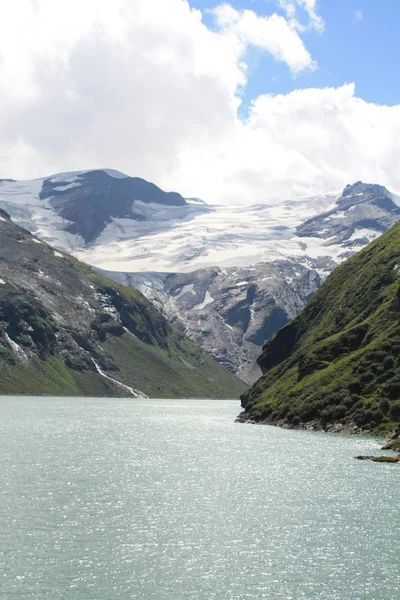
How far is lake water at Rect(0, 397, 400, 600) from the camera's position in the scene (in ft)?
159

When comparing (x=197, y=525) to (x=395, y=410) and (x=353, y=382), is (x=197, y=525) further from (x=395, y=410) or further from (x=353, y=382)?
(x=353, y=382)

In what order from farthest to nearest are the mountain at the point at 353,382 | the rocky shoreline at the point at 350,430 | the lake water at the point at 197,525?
the mountain at the point at 353,382
the rocky shoreline at the point at 350,430
the lake water at the point at 197,525

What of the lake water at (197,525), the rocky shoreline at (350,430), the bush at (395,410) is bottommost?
the lake water at (197,525)

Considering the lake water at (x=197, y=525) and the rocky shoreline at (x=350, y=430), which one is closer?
the lake water at (x=197, y=525)

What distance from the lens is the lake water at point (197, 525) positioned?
159ft

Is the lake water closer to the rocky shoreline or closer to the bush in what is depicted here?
the rocky shoreline

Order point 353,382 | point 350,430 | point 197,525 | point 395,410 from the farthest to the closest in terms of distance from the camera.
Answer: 1. point 353,382
2. point 350,430
3. point 395,410
4. point 197,525

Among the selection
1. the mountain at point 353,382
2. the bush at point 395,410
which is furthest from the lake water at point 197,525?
the mountain at point 353,382

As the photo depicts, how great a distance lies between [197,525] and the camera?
214ft

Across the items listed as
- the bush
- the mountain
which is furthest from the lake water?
the mountain

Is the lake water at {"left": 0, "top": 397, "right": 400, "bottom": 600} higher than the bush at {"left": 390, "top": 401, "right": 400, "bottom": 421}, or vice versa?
the bush at {"left": 390, "top": 401, "right": 400, "bottom": 421}

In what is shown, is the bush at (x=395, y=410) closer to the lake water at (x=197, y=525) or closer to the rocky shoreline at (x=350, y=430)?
the rocky shoreline at (x=350, y=430)

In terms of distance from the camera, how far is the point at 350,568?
53062 millimetres

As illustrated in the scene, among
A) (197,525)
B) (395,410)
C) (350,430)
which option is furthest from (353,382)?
(197,525)
